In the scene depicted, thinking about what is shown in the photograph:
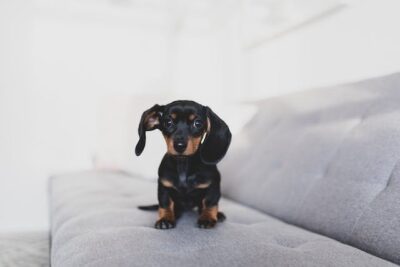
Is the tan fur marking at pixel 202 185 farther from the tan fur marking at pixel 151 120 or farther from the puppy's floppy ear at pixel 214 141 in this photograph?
the tan fur marking at pixel 151 120

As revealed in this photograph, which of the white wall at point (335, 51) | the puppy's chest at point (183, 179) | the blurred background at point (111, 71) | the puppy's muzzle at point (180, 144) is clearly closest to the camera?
the puppy's muzzle at point (180, 144)

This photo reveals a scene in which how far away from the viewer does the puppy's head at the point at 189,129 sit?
977 mm

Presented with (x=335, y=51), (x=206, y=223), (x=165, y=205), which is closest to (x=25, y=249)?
(x=165, y=205)

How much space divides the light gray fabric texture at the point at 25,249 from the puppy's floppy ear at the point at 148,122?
1079 millimetres

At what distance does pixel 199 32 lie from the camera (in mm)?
3055

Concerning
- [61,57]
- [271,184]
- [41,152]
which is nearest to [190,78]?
[61,57]

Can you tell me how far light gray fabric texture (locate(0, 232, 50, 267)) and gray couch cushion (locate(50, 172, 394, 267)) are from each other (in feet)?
2.03

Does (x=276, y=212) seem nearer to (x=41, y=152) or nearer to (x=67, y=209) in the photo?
(x=67, y=209)

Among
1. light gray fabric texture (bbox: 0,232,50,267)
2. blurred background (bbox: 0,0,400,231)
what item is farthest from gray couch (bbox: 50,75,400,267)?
blurred background (bbox: 0,0,400,231)

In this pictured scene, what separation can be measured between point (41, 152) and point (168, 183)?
6.34ft

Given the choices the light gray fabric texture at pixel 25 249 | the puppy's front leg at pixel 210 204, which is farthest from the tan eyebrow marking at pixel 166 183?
the light gray fabric texture at pixel 25 249

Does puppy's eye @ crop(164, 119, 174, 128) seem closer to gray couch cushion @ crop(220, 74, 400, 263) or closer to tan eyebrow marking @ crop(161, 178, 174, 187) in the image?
tan eyebrow marking @ crop(161, 178, 174, 187)

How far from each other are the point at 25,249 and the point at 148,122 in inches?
57.0

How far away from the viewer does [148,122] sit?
1010 millimetres
